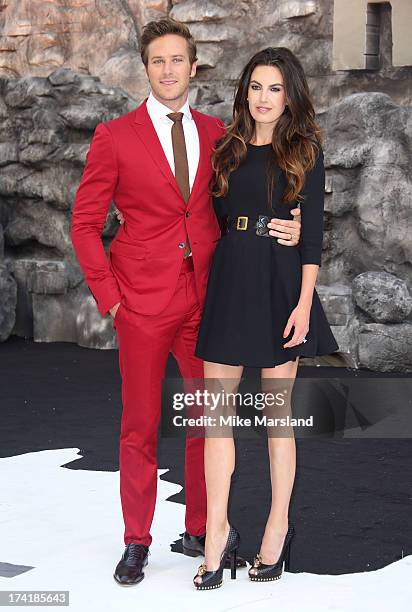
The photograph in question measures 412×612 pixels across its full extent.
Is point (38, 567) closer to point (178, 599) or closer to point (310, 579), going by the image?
point (178, 599)

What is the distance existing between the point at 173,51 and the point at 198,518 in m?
1.38

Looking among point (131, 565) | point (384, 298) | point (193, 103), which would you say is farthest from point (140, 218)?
point (193, 103)

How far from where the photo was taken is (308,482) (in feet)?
14.4

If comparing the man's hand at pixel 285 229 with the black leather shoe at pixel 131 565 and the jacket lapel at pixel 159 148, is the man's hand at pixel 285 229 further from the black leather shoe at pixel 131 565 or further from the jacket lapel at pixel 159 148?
the black leather shoe at pixel 131 565

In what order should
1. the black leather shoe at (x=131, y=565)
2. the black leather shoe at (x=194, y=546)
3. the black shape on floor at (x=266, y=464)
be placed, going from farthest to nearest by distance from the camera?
the black shape on floor at (x=266, y=464)
the black leather shoe at (x=194, y=546)
the black leather shoe at (x=131, y=565)

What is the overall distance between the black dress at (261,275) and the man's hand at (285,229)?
18mm

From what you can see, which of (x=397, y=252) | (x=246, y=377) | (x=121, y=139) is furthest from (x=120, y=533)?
(x=397, y=252)

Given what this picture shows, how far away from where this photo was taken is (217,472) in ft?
10.1

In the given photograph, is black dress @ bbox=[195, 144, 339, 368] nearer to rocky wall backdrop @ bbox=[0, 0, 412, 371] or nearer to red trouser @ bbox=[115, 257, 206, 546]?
red trouser @ bbox=[115, 257, 206, 546]

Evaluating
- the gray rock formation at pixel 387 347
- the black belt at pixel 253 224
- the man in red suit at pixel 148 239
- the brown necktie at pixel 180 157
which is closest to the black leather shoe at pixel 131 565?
the man in red suit at pixel 148 239

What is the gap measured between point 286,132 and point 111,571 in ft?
4.45

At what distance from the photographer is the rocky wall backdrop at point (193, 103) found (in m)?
7.04

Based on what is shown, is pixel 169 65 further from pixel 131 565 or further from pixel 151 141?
pixel 131 565

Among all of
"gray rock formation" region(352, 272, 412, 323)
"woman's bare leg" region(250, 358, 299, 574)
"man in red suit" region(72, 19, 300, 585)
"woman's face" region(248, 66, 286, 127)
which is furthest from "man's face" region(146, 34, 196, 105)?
"gray rock formation" region(352, 272, 412, 323)
